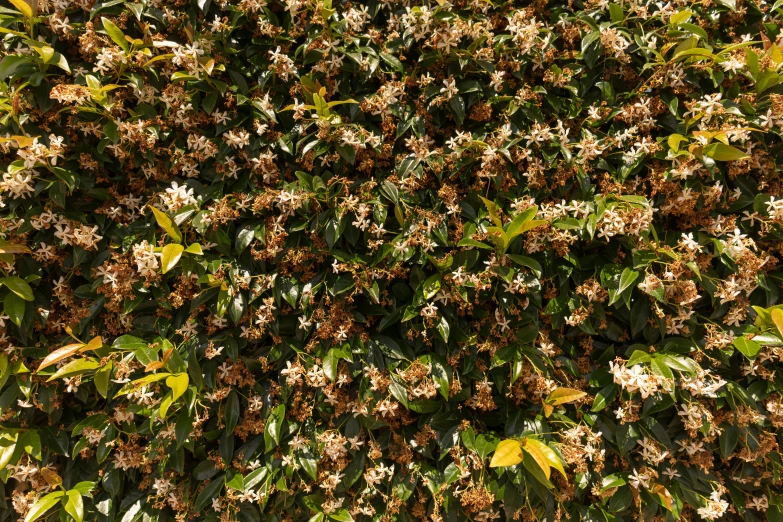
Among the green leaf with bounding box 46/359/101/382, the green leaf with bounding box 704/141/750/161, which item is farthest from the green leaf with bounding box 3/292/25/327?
the green leaf with bounding box 704/141/750/161

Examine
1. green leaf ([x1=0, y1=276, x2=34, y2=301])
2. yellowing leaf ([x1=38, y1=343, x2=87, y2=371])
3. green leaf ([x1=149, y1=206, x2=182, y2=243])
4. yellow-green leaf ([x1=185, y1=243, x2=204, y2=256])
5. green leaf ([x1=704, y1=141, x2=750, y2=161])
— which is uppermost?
green leaf ([x1=704, y1=141, x2=750, y2=161])

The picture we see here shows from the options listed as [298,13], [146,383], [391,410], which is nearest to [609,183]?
[391,410]

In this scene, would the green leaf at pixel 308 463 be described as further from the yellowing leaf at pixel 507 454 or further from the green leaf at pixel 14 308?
the green leaf at pixel 14 308

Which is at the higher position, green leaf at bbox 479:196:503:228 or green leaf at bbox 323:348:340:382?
green leaf at bbox 479:196:503:228

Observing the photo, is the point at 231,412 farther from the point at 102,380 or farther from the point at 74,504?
the point at 74,504

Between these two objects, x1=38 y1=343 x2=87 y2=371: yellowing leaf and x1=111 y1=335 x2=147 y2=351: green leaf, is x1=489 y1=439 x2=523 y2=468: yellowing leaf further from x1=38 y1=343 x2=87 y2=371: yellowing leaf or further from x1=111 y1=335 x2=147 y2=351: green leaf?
x1=38 y1=343 x2=87 y2=371: yellowing leaf

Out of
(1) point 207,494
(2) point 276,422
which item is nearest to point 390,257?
(2) point 276,422

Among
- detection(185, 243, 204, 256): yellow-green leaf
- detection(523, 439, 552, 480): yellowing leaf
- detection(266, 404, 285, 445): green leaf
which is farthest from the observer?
detection(266, 404, 285, 445): green leaf

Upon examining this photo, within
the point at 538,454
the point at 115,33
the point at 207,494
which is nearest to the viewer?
the point at 538,454
